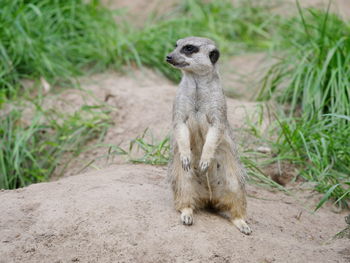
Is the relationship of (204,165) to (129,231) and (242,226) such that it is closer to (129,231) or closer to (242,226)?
(242,226)

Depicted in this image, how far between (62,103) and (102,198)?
7.33 feet

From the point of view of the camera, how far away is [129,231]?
2.82 metres

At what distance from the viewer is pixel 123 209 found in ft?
9.89

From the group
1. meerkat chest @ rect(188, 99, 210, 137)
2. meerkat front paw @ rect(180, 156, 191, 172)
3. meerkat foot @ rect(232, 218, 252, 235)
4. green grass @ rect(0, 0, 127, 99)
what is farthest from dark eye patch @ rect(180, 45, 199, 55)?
green grass @ rect(0, 0, 127, 99)

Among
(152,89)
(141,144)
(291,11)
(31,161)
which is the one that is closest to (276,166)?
(141,144)

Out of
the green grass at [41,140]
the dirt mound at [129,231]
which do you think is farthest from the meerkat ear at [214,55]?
the green grass at [41,140]

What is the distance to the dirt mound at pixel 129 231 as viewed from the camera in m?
2.70

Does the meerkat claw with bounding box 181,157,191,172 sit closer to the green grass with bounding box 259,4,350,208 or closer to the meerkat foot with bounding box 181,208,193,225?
the meerkat foot with bounding box 181,208,193,225

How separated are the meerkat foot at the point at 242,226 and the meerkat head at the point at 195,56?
85 centimetres

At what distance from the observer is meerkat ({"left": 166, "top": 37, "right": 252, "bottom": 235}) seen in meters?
3.03

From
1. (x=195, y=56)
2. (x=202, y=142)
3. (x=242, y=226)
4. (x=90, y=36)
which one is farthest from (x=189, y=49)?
(x=90, y=36)

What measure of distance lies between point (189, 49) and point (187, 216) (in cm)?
92

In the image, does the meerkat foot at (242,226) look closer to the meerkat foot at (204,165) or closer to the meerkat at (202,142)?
the meerkat at (202,142)

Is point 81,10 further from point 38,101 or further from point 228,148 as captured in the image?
point 228,148
